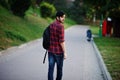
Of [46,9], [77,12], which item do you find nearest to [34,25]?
[46,9]

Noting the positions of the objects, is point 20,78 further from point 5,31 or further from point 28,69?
point 5,31

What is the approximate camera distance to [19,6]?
33.1m

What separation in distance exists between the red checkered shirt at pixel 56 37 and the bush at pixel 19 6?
79.8 ft

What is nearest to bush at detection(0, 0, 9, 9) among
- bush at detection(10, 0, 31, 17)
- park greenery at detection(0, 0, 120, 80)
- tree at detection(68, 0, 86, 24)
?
park greenery at detection(0, 0, 120, 80)

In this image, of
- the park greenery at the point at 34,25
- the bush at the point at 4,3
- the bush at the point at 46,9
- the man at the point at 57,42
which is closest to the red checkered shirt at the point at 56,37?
the man at the point at 57,42

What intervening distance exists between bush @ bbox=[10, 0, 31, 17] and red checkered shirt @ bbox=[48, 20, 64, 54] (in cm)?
2432

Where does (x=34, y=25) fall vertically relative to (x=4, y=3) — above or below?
below

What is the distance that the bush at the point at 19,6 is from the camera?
1281 inches

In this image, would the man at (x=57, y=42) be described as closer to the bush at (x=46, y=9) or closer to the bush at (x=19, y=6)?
the bush at (x=19, y=6)

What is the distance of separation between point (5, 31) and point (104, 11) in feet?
48.0

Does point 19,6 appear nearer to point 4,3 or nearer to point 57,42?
point 4,3

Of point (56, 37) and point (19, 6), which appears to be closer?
point (56, 37)

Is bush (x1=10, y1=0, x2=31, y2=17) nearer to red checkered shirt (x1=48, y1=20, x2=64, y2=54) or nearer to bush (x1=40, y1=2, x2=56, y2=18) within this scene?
bush (x1=40, y1=2, x2=56, y2=18)

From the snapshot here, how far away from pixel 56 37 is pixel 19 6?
25.1m
